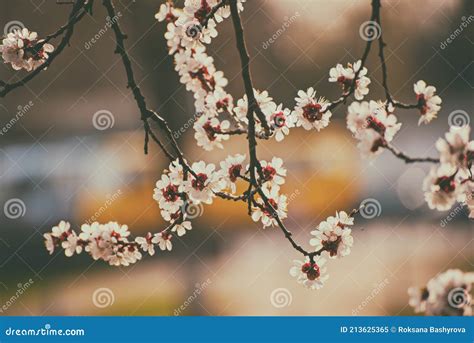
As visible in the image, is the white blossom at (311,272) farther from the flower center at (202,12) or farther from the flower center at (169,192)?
the flower center at (202,12)

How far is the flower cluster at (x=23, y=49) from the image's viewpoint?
5.65ft

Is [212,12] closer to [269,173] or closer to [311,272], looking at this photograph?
[269,173]

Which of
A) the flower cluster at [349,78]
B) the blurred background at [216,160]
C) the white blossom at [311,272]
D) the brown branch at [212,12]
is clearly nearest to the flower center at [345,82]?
the flower cluster at [349,78]

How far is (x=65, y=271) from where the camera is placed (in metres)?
6.29

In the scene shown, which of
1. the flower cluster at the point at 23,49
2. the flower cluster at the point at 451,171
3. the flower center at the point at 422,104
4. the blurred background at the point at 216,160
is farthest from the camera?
the blurred background at the point at 216,160

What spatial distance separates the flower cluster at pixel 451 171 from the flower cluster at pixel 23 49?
1235 millimetres

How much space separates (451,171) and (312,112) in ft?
1.65

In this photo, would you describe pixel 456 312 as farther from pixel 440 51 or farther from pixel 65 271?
pixel 65 271

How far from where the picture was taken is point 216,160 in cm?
→ 731

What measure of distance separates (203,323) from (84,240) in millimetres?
767

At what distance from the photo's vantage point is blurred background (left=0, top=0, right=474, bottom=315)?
4.35m

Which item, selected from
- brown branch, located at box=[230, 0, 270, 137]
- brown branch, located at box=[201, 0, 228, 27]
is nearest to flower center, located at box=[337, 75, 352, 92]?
brown branch, located at box=[230, 0, 270, 137]

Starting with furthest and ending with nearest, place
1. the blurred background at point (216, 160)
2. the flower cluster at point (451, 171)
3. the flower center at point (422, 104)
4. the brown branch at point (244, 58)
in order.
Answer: the blurred background at point (216, 160) < the flower center at point (422, 104) < the brown branch at point (244, 58) < the flower cluster at point (451, 171)

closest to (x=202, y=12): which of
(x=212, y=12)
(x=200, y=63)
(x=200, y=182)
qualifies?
(x=212, y=12)
